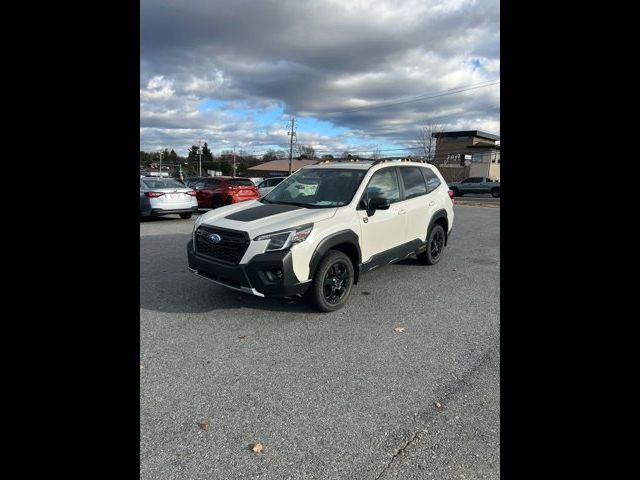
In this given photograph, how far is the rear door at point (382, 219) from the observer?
476 centimetres

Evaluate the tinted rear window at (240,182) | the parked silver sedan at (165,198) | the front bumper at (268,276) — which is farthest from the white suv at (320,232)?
the tinted rear window at (240,182)

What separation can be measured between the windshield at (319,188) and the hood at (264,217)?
0.89ft

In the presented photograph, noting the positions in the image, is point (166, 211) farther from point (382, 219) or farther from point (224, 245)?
point (382, 219)

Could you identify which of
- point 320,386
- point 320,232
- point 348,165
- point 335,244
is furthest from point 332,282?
point 348,165

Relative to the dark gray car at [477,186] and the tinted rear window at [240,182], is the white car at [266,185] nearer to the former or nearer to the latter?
the tinted rear window at [240,182]

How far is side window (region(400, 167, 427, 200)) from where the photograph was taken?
572cm

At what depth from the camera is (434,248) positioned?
267 inches
